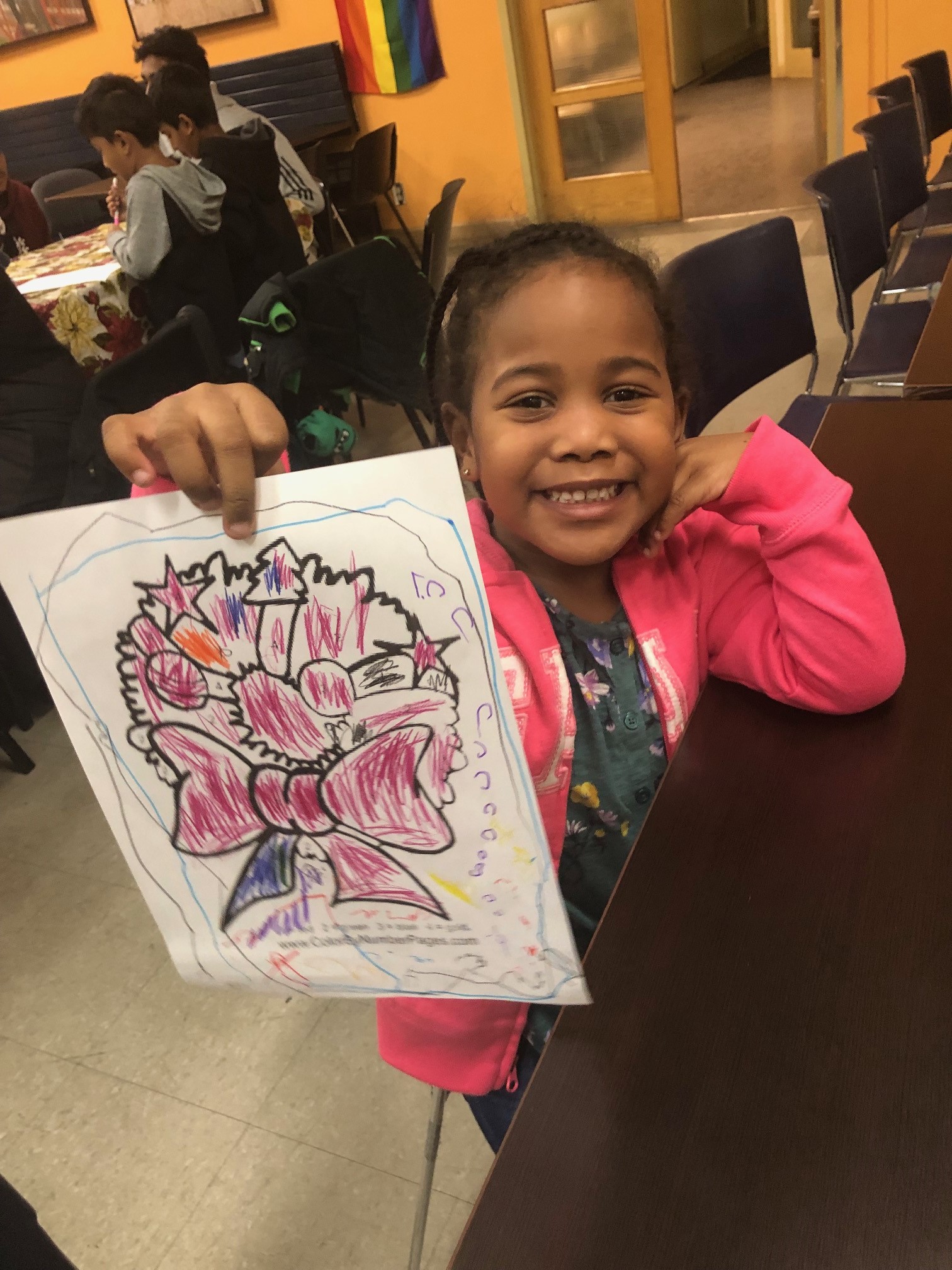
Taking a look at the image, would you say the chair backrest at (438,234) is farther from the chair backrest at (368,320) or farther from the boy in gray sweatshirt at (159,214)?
the boy in gray sweatshirt at (159,214)

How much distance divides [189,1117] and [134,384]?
4.42 ft

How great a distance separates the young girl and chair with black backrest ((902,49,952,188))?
10.1 ft

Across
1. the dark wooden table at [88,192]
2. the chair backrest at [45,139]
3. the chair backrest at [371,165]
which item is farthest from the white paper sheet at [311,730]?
the chair backrest at [45,139]

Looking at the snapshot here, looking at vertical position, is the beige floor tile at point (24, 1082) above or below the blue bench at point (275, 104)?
below

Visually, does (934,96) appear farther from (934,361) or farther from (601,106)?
(934,361)

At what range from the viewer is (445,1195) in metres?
1.18

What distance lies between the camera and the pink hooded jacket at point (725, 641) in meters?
0.69

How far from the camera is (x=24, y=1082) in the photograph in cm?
142

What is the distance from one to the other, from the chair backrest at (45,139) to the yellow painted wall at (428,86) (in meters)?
0.14

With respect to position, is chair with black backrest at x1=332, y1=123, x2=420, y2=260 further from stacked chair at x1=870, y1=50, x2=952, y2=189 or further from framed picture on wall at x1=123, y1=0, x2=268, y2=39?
stacked chair at x1=870, y1=50, x2=952, y2=189

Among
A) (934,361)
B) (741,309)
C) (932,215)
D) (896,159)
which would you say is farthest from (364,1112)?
(932,215)

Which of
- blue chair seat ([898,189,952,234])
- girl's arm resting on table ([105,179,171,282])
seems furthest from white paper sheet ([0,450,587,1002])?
blue chair seat ([898,189,952,234])

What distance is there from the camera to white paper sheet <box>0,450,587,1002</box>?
0.44 metres

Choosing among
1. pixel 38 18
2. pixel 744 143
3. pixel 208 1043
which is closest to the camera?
pixel 208 1043
